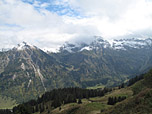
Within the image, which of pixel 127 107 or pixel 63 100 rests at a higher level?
pixel 127 107

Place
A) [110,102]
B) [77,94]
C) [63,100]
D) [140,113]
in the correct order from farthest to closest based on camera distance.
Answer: [77,94] → [63,100] → [110,102] → [140,113]

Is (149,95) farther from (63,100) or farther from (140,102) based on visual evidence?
(63,100)

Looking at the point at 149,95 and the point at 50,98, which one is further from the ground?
the point at 149,95

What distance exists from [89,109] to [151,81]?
167 ft

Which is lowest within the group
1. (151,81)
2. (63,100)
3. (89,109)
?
(63,100)

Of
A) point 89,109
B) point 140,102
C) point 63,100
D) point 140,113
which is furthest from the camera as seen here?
point 63,100

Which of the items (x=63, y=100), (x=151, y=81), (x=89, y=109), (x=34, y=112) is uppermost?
(x=151, y=81)

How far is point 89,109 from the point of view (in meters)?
94.6

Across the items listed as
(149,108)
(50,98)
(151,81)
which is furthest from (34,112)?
(149,108)

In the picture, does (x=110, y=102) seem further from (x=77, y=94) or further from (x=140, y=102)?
(x=77, y=94)

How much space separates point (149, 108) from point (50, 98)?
167m

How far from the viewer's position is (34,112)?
17175 centimetres

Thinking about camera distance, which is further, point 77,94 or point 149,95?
point 77,94

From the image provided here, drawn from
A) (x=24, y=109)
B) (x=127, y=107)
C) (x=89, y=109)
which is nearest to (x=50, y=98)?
(x=24, y=109)
